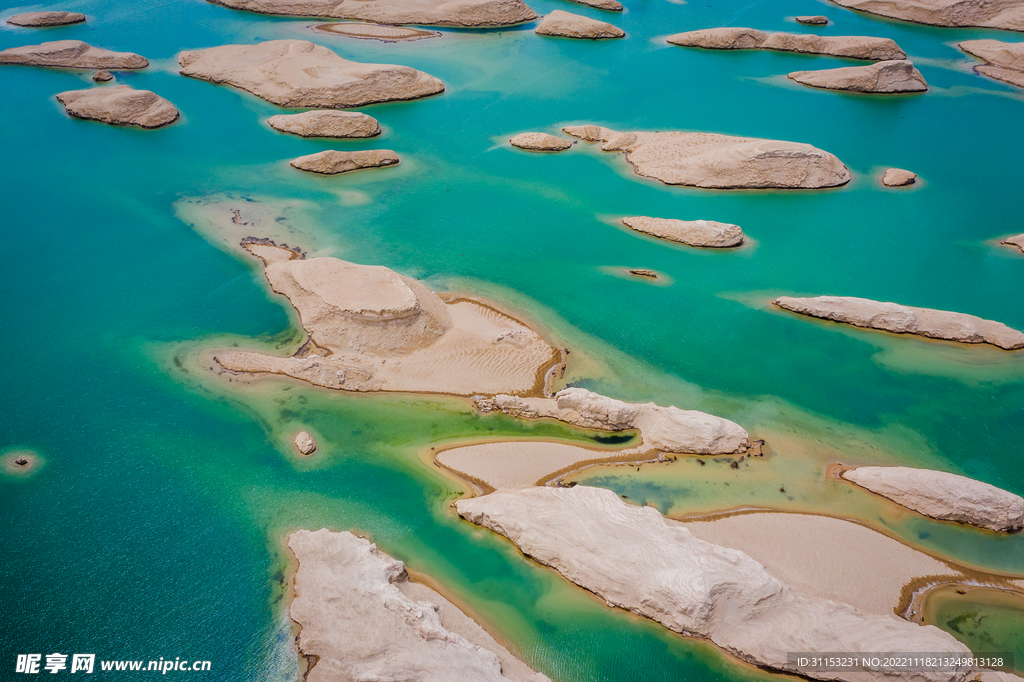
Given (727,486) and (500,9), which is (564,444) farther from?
(500,9)

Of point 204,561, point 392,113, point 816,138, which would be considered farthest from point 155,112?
point 816,138

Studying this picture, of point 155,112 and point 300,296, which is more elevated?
point 155,112

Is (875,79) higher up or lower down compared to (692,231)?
higher up

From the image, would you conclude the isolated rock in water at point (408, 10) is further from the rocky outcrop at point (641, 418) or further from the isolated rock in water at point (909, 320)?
the rocky outcrop at point (641, 418)

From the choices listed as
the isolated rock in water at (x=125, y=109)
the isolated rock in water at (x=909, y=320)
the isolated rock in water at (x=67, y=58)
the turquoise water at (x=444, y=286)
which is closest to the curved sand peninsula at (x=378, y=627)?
the turquoise water at (x=444, y=286)

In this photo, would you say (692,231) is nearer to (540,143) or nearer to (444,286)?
(540,143)

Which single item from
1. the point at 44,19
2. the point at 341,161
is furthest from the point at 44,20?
the point at 341,161
